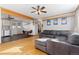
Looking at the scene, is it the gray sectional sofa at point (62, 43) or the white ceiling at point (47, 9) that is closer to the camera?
the gray sectional sofa at point (62, 43)

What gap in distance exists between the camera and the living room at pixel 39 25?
9.36 feet

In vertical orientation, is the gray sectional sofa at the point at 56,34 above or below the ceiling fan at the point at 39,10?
below

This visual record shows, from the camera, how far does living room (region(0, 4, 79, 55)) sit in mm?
2852

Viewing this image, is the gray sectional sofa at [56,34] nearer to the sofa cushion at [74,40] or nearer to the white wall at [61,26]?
the white wall at [61,26]

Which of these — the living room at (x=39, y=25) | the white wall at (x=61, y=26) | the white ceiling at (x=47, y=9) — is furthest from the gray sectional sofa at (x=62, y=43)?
the white ceiling at (x=47, y=9)

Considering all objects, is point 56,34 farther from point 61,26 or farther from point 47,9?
point 47,9

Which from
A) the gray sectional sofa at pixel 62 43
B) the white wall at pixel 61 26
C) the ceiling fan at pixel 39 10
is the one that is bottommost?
the gray sectional sofa at pixel 62 43

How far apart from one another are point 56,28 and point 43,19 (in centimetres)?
52

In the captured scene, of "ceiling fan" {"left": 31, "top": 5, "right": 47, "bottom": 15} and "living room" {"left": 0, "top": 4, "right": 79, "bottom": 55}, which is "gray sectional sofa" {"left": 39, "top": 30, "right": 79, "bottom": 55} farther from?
"ceiling fan" {"left": 31, "top": 5, "right": 47, "bottom": 15}

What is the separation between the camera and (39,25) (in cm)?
312

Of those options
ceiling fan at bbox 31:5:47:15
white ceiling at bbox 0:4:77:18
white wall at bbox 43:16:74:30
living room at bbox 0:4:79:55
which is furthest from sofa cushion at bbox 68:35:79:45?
ceiling fan at bbox 31:5:47:15

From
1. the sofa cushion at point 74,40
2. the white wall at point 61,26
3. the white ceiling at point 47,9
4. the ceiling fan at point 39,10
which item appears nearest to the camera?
the sofa cushion at point 74,40

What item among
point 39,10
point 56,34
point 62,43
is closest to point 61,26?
point 56,34
